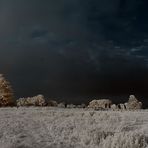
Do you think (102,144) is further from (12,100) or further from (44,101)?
(44,101)

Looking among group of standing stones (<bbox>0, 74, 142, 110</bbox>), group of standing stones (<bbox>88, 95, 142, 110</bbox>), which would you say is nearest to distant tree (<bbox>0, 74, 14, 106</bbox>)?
group of standing stones (<bbox>0, 74, 142, 110</bbox>)

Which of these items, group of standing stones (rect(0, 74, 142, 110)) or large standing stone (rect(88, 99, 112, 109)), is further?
large standing stone (rect(88, 99, 112, 109))

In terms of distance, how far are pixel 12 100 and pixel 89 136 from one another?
190 feet

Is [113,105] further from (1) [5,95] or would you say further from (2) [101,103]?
(1) [5,95]

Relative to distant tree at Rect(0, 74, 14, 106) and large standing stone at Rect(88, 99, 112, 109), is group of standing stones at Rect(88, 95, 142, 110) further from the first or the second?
distant tree at Rect(0, 74, 14, 106)

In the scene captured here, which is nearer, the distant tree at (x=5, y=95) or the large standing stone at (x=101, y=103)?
the distant tree at (x=5, y=95)

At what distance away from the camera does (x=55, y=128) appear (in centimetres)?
2625

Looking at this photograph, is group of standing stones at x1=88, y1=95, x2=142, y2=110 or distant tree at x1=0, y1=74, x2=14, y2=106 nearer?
distant tree at x1=0, y1=74, x2=14, y2=106

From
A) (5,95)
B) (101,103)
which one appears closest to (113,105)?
(101,103)

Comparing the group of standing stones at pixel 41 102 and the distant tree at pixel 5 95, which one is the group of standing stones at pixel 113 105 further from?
the distant tree at pixel 5 95

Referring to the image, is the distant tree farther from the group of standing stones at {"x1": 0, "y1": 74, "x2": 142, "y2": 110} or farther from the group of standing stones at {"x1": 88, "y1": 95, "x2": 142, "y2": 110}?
the group of standing stones at {"x1": 88, "y1": 95, "x2": 142, "y2": 110}

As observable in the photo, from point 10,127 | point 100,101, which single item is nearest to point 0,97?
point 100,101

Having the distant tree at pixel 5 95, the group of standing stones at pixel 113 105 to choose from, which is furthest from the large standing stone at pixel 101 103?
the distant tree at pixel 5 95

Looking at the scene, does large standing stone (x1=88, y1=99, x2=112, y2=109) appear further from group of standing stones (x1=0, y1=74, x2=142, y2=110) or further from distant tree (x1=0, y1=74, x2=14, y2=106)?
distant tree (x1=0, y1=74, x2=14, y2=106)
